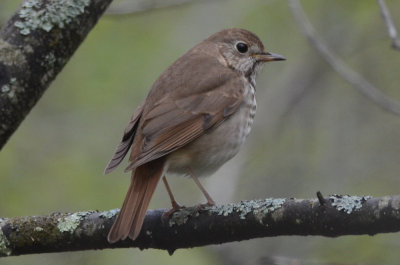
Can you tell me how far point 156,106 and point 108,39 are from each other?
3.82m

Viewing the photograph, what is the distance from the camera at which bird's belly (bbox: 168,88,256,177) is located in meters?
5.30

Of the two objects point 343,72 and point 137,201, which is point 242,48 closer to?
point 343,72

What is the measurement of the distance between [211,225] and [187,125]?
1187mm

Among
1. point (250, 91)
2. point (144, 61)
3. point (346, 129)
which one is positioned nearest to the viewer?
point (250, 91)

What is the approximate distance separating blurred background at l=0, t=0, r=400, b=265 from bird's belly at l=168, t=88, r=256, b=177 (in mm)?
2014

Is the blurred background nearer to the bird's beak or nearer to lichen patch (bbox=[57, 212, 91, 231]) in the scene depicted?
the bird's beak

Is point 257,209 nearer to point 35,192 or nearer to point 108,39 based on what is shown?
point 35,192

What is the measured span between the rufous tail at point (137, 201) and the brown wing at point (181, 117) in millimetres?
149

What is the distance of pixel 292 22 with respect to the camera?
9.73 metres

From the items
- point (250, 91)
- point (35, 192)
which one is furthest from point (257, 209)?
point (35, 192)

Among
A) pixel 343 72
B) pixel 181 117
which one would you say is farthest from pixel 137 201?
pixel 343 72

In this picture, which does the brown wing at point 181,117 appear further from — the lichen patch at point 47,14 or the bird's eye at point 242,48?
the lichen patch at point 47,14

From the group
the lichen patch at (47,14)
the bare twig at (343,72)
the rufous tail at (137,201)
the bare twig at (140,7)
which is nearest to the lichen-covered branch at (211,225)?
the rufous tail at (137,201)

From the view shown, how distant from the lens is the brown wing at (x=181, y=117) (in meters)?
5.00
